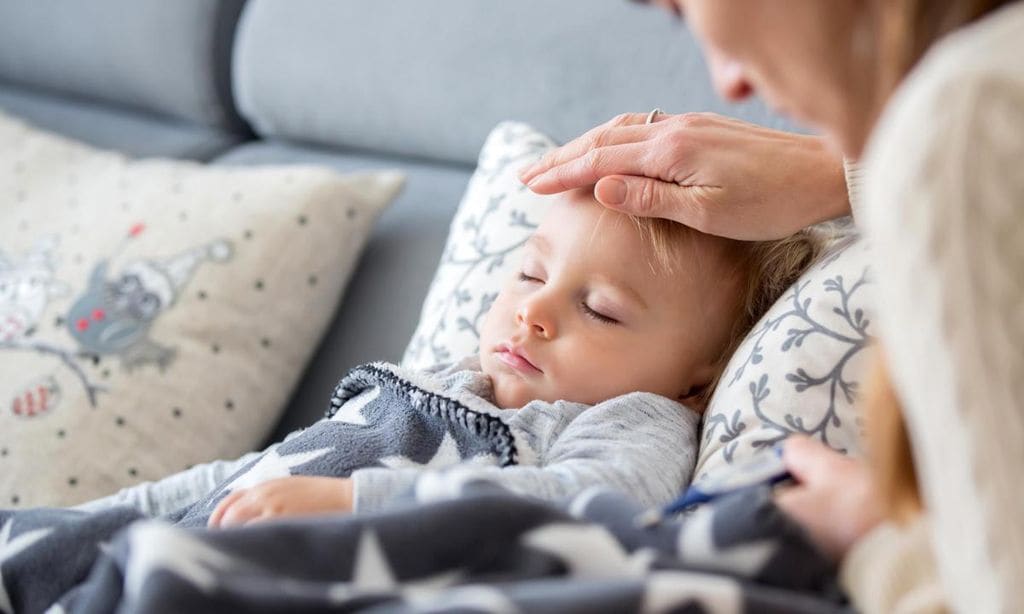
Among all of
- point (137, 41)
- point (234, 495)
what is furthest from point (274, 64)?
point (234, 495)

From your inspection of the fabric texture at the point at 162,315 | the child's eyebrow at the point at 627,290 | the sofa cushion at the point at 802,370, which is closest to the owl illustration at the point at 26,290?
the fabric texture at the point at 162,315

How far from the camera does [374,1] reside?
6.00 feet

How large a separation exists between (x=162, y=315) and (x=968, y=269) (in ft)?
4.03

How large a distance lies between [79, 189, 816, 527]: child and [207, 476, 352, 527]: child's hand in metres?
0.08

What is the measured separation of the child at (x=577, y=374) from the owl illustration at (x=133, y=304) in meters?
0.35

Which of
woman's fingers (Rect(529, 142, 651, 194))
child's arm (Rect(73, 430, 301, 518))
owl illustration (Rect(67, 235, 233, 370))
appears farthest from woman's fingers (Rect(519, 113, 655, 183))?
owl illustration (Rect(67, 235, 233, 370))

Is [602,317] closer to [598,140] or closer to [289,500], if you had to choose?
[598,140]

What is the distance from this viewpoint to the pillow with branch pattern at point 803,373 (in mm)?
973

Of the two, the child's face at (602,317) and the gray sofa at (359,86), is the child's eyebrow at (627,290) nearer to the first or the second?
the child's face at (602,317)

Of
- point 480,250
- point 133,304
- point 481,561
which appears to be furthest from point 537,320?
point 133,304

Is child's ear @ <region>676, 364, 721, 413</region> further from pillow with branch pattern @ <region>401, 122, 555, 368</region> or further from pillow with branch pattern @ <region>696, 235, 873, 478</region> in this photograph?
pillow with branch pattern @ <region>401, 122, 555, 368</region>

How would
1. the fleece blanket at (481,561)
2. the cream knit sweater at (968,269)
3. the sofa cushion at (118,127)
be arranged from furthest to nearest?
the sofa cushion at (118,127), the fleece blanket at (481,561), the cream knit sweater at (968,269)

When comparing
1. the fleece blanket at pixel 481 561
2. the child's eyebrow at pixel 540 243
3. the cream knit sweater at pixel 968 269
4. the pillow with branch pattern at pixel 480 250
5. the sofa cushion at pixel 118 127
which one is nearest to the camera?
the cream knit sweater at pixel 968 269

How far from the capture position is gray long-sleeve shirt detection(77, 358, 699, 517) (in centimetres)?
89
